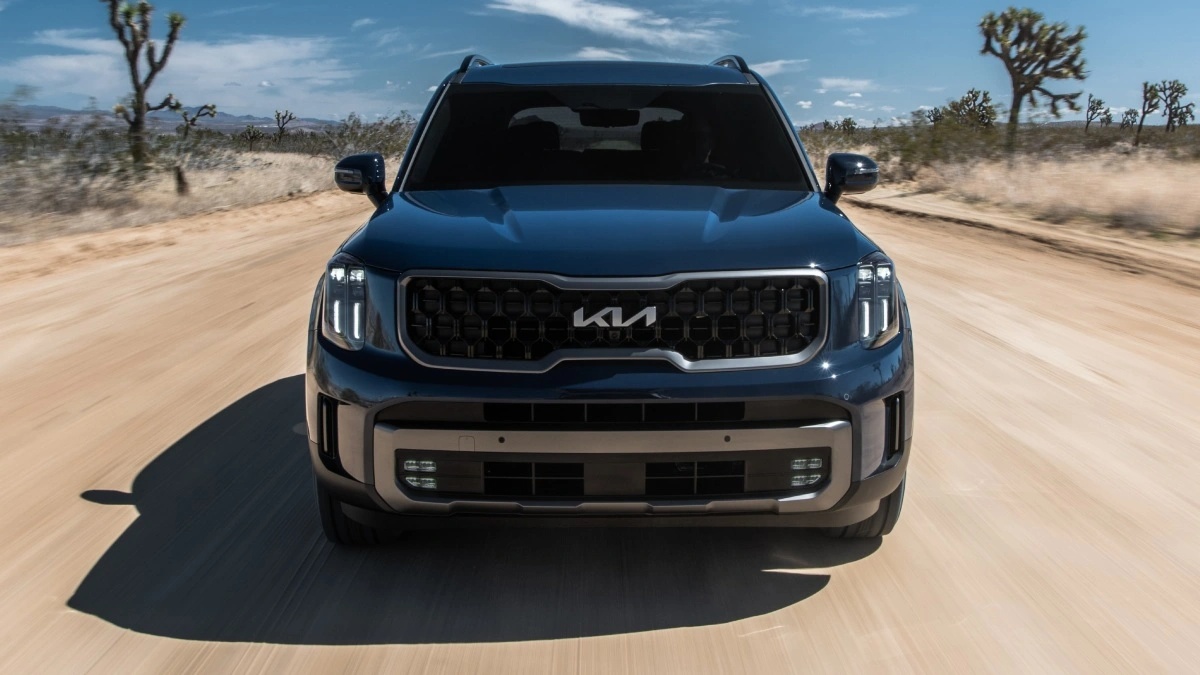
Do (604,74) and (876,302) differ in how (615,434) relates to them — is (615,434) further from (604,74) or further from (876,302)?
(604,74)

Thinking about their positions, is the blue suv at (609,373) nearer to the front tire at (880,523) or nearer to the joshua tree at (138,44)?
the front tire at (880,523)

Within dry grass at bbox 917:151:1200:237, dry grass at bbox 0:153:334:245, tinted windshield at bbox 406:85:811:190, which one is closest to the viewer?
tinted windshield at bbox 406:85:811:190

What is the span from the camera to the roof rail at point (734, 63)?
5609mm

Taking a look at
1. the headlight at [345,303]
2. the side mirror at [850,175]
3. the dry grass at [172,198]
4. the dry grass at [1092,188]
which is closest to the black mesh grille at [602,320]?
the headlight at [345,303]

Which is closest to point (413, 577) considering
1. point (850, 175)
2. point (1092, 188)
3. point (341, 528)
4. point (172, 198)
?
point (341, 528)

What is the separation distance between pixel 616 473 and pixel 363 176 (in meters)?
2.03

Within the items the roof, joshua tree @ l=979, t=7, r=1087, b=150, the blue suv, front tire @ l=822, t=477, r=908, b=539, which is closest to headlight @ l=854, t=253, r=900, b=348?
the blue suv

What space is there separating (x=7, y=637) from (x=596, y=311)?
1.82m

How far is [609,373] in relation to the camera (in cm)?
323

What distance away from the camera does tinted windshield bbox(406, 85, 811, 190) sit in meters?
4.66

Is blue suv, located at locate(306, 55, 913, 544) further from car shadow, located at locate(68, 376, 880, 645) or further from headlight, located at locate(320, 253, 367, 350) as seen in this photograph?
car shadow, located at locate(68, 376, 880, 645)

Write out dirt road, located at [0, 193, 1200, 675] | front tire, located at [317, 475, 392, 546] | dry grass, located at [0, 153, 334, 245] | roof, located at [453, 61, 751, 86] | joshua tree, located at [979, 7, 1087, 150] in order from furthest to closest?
joshua tree, located at [979, 7, 1087, 150], dry grass, located at [0, 153, 334, 245], roof, located at [453, 61, 751, 86], front tire, located at [317, 475, 392, 546], dirt road, located at [0, 193, 1200, 675]

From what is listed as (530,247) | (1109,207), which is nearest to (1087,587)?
(530,247)

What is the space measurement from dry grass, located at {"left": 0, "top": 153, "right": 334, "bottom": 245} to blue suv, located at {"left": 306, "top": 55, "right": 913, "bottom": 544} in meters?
13.9
